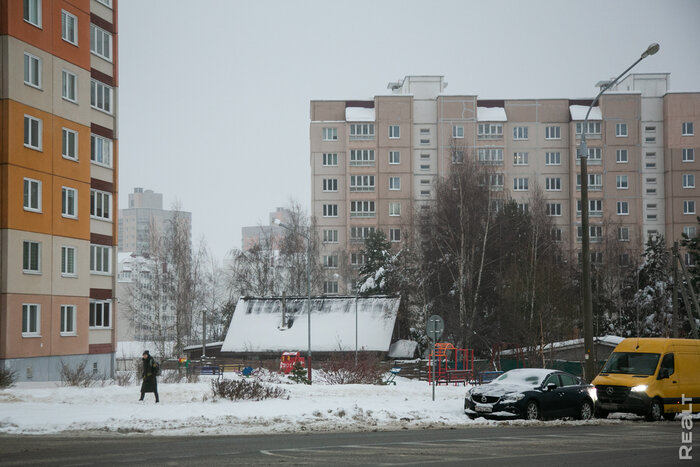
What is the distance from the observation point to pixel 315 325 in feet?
199

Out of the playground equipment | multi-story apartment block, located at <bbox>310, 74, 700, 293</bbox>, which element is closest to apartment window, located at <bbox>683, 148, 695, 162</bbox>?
multi-story apartment block, located at <bbox>310, 74, 700, 293</bbox>

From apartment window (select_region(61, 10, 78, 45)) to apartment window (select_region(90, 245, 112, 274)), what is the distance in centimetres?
1057

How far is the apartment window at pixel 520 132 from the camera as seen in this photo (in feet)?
342

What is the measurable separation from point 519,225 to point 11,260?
36.8 metres

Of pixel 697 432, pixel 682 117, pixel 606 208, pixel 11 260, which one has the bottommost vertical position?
pixel 697 432

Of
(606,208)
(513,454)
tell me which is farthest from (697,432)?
(606,208)

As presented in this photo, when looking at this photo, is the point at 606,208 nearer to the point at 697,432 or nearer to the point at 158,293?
the point at 158,293

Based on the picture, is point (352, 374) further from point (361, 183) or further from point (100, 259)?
point (361, 183)

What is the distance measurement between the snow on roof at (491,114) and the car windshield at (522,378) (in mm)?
82447

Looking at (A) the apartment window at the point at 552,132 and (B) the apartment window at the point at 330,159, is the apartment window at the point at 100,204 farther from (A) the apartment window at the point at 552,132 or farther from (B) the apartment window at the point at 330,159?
(A) the apartment window at the point at 552,132

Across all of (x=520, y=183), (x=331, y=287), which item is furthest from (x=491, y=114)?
(x=331, y=287)

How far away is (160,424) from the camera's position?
19062 mm

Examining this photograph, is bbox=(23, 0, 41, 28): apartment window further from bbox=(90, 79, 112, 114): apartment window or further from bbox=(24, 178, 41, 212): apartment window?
bbox=(24, 178, 41, 212): apartment window

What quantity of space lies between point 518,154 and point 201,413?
8793cm
